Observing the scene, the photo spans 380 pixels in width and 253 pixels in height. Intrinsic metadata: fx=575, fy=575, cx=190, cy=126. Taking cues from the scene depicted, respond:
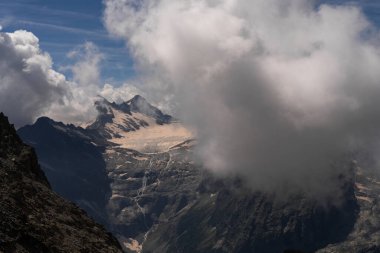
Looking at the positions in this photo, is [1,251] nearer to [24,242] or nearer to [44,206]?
[24,242]

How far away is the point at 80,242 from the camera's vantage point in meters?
120

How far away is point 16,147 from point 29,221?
226 feet

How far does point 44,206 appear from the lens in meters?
130

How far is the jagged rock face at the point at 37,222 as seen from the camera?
10031 cm

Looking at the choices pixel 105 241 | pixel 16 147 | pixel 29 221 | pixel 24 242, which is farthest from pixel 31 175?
pixel 24 242

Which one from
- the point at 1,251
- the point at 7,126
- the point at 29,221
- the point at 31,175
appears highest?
the point at 7,126

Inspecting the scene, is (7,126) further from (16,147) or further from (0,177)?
(0,177)

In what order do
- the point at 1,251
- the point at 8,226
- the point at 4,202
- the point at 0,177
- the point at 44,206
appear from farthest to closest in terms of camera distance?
the point at 44,206, the point at 0,177, the point at 4,202, the point at 8,226, the point at 1,251

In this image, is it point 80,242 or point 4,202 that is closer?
point 4,202

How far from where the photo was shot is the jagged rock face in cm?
10031

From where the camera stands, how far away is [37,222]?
11375 cm

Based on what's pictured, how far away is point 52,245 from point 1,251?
16.9 metres

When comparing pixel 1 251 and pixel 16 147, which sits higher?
pixel 16 147

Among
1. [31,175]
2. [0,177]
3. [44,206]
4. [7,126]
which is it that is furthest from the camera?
[7,126]
